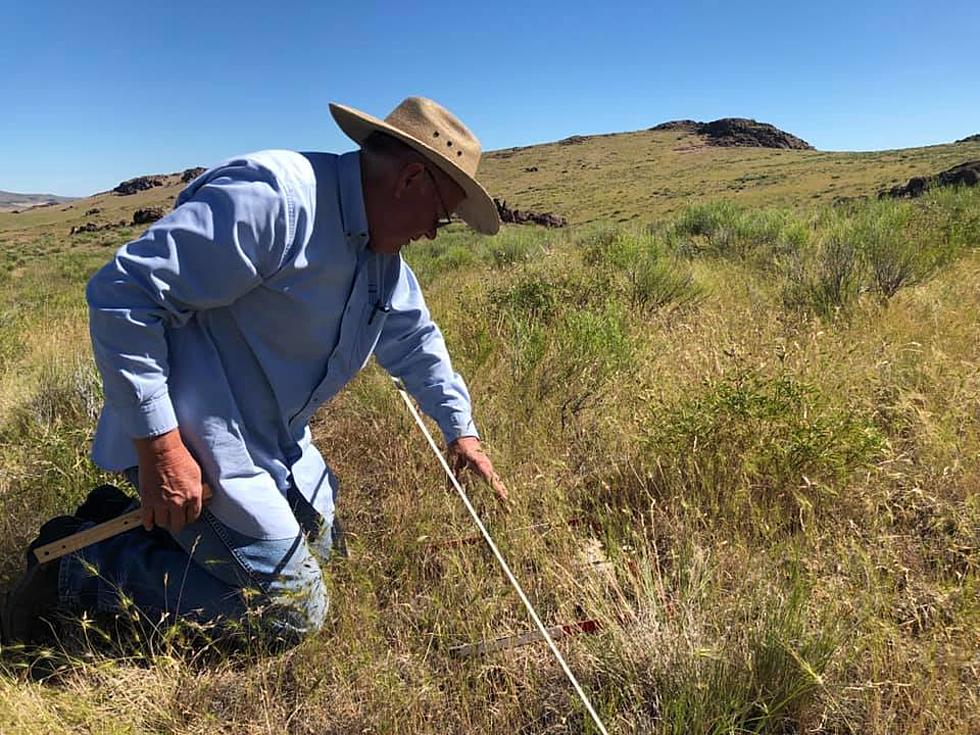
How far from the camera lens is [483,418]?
3.02 meters

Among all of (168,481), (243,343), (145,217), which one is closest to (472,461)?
(243,343)

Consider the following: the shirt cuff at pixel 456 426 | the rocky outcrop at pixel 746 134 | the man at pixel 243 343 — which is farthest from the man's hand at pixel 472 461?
the rocky outcrop at pixel 746 134

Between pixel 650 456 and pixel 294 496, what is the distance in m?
1.30

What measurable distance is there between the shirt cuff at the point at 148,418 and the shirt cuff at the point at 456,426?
907 millimetres

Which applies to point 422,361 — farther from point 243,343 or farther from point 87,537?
point 87,537

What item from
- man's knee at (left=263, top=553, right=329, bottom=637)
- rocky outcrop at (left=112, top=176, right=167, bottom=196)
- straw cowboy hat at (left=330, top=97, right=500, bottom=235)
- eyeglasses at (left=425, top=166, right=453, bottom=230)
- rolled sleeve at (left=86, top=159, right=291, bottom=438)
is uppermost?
rocky outcrop at (left=112, top=176, right=167, bottom=196)

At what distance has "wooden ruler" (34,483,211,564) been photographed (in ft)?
6.05

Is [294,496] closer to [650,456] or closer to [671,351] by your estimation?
[650,456]

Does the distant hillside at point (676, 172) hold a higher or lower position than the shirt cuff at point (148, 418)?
higher

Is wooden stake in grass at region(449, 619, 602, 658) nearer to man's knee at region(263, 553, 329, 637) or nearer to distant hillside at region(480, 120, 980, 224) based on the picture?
man's knee at region(263, 553, 329, 637)

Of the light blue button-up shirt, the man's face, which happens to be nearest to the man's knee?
the light blue button-up shirt

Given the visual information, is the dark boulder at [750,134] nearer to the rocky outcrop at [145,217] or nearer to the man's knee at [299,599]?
the rocky outcrop at [145,217]

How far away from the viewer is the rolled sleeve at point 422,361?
2.30 metres

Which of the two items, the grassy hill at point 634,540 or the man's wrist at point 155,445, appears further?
the man's wrist at point 155,445
